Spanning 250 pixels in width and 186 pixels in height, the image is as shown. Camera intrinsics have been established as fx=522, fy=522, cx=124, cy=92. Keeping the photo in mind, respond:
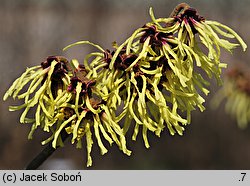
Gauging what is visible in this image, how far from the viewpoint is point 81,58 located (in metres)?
4.30

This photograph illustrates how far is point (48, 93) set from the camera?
3.11 ft

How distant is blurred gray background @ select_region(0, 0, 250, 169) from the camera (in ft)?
11.9

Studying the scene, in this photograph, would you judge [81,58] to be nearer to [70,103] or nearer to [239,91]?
[239,91]

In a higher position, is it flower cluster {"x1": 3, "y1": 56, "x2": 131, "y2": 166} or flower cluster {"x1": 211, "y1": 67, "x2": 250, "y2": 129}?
flower cluster {"x1": 211, "y1": 67, "x2": 250, "y2": 129}

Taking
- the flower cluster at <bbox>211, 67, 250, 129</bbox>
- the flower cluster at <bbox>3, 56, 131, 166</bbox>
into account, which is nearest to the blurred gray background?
the flower cluster at <bbox>211, 67, 250, 129</bbox>

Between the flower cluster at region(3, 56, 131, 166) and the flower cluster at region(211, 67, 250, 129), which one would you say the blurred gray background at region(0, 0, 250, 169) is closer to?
the flower cluster at region(211, 67, 250, 129)

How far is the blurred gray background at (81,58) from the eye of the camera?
3629 millimetres

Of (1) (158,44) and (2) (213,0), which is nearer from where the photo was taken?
(1) (158,44)

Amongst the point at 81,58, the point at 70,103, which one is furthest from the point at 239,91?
the point at 81,58

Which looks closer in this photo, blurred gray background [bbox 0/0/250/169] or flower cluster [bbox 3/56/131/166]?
flower cluster [bbox 3/56/131/166]

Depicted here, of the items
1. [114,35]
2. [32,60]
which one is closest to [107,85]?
[32,60]

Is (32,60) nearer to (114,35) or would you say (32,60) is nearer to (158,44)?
(114,35)
